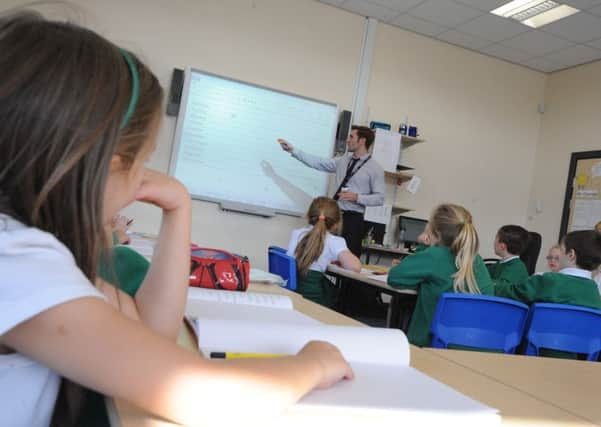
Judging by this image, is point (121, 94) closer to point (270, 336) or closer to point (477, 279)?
point (270, 336)

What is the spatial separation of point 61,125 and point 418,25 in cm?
561

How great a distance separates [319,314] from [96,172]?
2.56ft

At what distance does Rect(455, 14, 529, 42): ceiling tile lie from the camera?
5.26 m

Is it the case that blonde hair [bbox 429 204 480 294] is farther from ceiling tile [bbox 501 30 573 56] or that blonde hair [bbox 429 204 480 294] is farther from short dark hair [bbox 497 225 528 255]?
ceiling tile [bbox 501 30 573 56]

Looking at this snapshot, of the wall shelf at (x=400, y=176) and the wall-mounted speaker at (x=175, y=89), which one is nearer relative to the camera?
the wall-mounted speaker at (x=175, y=89)

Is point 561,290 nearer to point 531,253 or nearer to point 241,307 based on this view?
point 241,307

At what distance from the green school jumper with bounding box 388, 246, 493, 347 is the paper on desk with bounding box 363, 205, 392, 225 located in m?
2.66

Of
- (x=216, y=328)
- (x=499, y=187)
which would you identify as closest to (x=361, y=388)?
(x=216, y=328)

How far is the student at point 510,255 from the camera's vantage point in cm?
343

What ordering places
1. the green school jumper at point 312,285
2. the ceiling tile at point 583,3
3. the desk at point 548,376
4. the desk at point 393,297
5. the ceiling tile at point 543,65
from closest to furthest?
the desk at point 548,376
the desk at point 393,297
the green school jumper at point 312,285
the ceiling tile at point 583,3
the ceiling tile at point 543,65

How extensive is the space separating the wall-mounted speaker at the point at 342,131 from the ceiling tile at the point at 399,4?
1108mm

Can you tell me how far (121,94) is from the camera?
24.0 inches

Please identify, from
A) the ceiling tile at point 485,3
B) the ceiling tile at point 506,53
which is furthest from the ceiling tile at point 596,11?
the ceiling tile at point 506,53

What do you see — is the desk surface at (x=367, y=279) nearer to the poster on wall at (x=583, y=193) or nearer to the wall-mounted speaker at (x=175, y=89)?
the wall-mounted speaker at (x=175, y=89)
